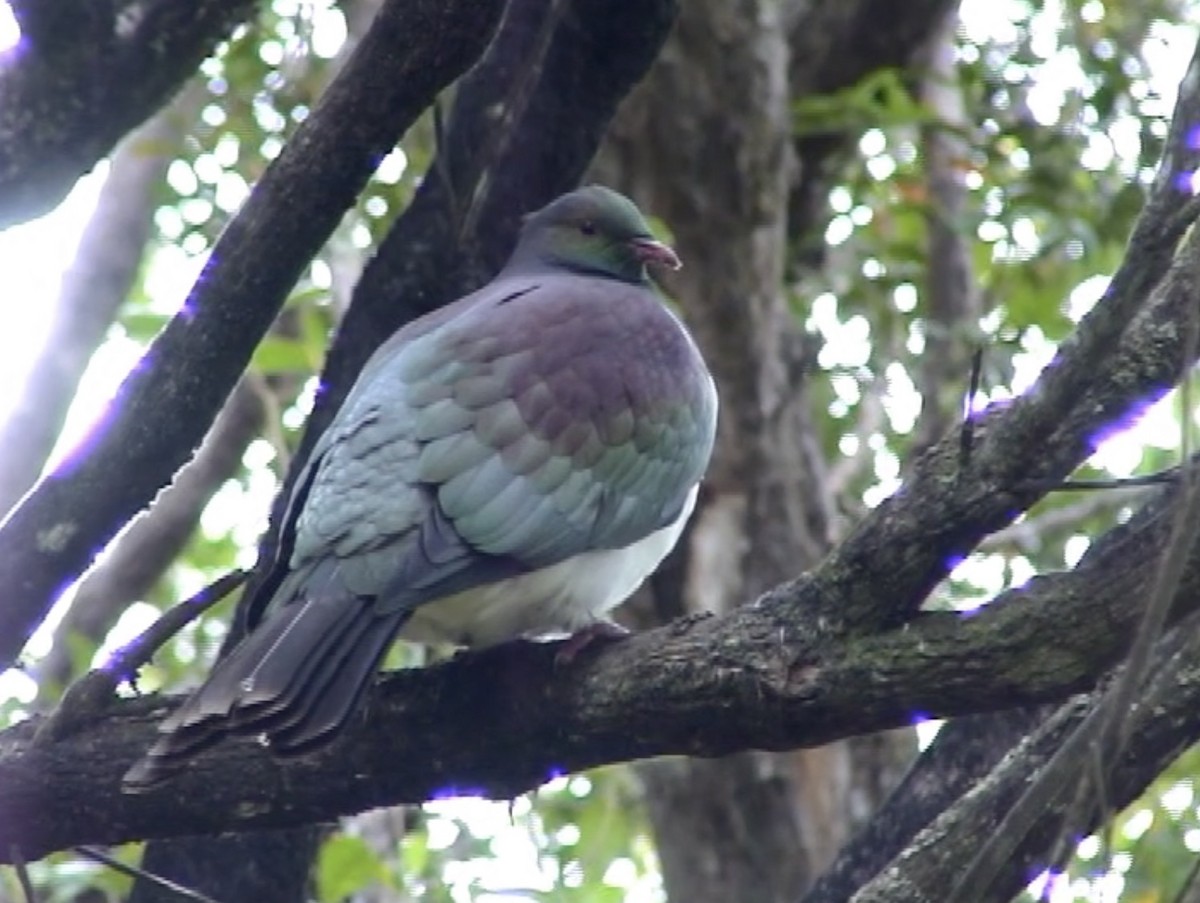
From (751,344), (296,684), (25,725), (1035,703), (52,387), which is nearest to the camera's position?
(1035,703)

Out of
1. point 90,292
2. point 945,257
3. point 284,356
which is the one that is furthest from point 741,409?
point 90,292

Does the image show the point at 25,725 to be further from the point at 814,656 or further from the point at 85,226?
the point at 85,226

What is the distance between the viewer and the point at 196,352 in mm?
3564

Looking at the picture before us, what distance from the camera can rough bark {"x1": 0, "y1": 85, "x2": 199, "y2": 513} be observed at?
580 cm

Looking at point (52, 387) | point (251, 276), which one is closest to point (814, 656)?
point (251, 276)

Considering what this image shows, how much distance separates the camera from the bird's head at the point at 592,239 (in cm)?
462

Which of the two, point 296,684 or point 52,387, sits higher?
point 52,387

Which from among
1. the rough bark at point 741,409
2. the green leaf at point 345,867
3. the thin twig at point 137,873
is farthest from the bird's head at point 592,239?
the thin twig at point 137,873

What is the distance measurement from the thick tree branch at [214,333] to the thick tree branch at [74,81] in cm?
28

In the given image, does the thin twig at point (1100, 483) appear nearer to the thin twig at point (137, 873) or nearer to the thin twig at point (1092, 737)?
the thin twig at point (1092, 737)

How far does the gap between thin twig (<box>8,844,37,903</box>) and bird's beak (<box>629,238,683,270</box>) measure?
2.03 metres

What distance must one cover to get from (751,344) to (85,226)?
1925 millimetres

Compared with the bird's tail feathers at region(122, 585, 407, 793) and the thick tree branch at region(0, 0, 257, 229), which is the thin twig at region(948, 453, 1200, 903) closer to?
the bird's tail feathers at region(122, 585, 407, 793)

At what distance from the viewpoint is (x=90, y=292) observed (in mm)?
6293
